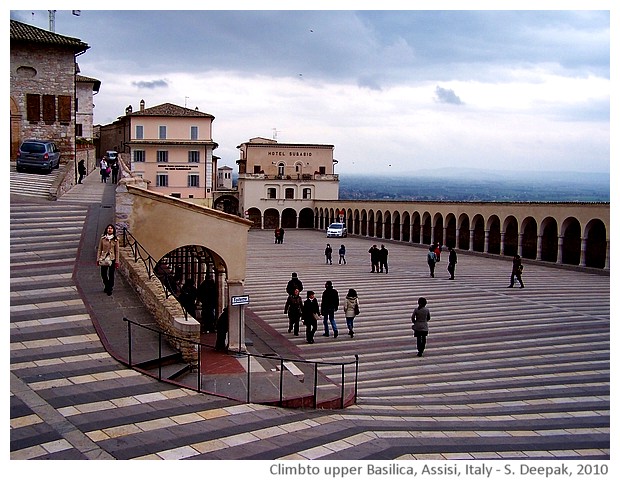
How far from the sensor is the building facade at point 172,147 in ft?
182

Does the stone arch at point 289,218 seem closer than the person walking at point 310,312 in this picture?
No

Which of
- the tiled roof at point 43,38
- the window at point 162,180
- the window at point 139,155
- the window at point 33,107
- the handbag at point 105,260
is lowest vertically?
the handbag at point 105,260

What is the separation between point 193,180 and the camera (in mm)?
56500

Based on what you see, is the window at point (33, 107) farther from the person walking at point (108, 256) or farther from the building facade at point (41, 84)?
the person walking at point (108, 256)

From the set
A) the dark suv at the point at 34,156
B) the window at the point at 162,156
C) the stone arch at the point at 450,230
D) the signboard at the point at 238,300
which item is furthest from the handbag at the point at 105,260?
the window at the point at 162,156

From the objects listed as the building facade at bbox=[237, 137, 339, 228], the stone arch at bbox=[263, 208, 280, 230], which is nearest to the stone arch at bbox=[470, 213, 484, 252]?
the building facade at bbox=[237, 137, 339, 228]

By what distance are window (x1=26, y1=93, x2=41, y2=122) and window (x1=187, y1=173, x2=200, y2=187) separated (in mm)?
21331

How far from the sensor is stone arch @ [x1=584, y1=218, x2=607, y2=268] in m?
30.5

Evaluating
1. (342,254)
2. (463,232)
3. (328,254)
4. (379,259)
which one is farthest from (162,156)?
(379,259)

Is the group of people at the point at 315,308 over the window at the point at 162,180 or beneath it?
beneath

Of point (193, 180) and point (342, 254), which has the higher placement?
point (193, 180)

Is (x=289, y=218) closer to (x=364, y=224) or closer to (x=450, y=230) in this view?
(x=364, y=224)

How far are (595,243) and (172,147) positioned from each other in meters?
37.4
